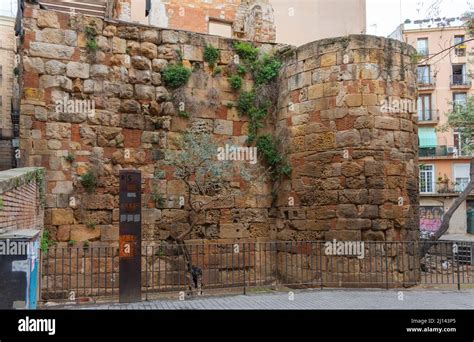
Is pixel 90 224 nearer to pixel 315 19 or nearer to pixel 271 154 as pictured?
pixel 271 154

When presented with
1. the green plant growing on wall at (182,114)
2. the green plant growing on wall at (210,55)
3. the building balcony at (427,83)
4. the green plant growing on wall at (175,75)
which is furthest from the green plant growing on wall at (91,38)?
the building balcony at (427,83)

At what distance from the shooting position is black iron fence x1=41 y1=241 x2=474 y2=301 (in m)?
11.4

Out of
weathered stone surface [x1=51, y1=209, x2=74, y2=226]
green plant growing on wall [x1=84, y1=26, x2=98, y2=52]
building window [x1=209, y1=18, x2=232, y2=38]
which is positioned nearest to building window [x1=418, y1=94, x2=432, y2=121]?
building window [x1=209, y1=18, x2=232, y2=38]

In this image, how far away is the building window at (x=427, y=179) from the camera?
37344 millimetres

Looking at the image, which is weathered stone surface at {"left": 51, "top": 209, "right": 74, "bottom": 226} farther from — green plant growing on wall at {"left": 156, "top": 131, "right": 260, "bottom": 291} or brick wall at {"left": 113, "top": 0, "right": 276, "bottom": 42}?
brick wall at {"left": 113, "top": 0, "right": 276, "bottom": 42}

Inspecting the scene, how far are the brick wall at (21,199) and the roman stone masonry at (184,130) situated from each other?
1.22 meters

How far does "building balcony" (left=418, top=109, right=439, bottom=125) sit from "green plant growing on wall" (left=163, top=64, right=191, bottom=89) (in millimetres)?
28237

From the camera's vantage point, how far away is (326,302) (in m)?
9.45

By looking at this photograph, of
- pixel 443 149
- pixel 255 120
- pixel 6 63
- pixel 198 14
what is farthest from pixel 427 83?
pixel 6 63

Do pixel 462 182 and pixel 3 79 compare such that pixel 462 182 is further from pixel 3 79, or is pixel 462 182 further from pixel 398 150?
pixel 3 79

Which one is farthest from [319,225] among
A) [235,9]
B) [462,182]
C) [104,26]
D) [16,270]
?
[462,182]

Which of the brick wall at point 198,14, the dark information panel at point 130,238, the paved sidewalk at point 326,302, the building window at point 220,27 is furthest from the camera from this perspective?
the building window at point 220,27

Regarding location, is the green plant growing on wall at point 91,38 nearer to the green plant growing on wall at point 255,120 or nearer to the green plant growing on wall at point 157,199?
the green plant growing on wall at point 157,199

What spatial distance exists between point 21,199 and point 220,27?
13.8m
